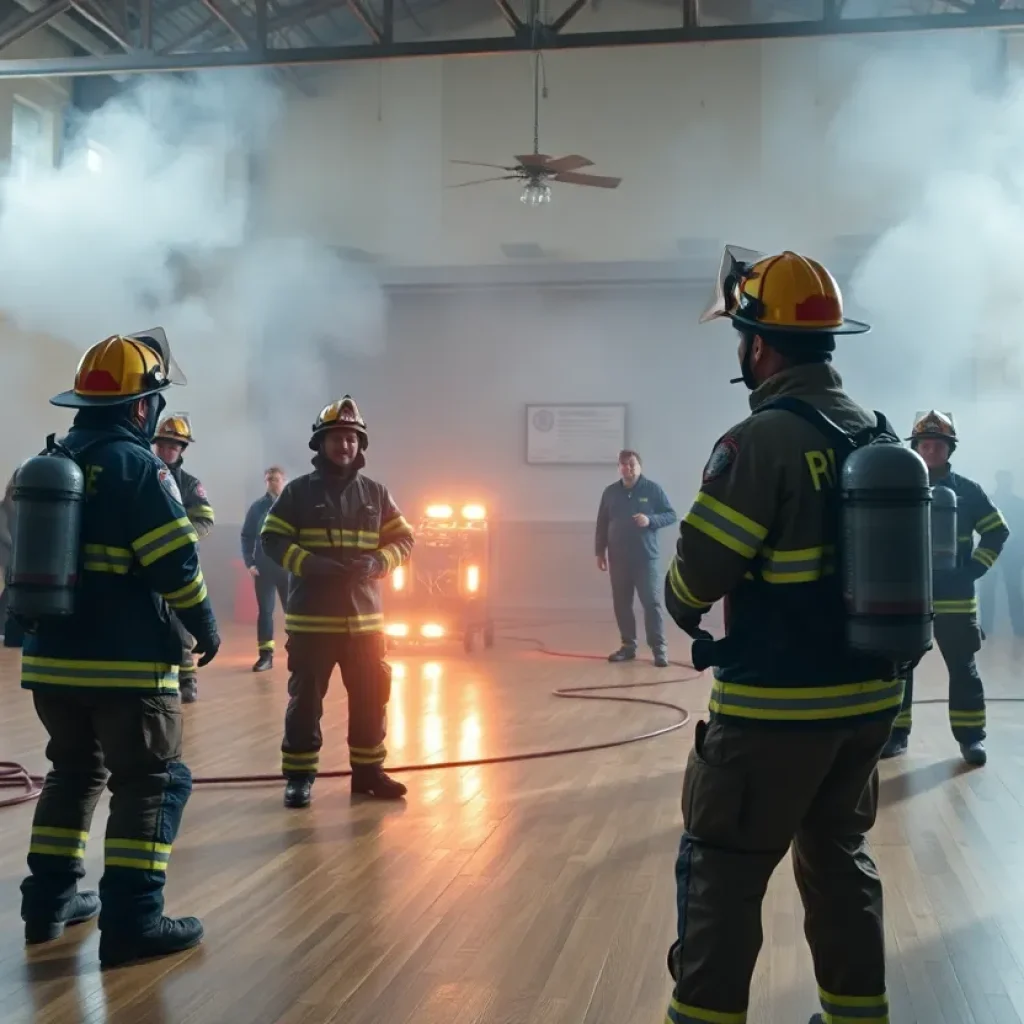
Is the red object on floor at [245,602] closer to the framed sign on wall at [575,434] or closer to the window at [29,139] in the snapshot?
the framed sign on wall at [575,434]

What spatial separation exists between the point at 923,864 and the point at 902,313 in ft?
32.2

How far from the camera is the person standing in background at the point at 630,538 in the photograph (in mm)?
9461

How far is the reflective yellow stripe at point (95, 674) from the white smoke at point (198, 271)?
988cm

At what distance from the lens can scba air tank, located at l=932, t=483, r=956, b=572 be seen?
15.6 ft

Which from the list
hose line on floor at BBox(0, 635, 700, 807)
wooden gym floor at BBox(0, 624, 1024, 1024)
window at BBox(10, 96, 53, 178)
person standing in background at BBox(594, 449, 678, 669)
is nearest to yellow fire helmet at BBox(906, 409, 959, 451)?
A: wooden gym floor at BBox(0, 624, 1024, 1024)

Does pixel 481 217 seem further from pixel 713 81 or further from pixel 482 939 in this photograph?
pixel 482 939

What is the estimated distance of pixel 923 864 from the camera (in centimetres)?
381

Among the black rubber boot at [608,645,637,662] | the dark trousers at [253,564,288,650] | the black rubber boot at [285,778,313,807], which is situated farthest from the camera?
the black rubber boot at [608,645,637,662]

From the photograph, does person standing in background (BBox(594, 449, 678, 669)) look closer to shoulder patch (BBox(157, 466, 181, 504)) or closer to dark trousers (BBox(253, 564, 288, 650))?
dark trousers (BBox(253, 564, 288, 650))

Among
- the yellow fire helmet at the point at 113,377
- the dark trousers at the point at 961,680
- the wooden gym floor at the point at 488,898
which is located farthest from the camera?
the dark trousers at the point at 961,680

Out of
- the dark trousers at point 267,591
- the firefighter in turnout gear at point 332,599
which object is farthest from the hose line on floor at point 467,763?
the dark trousers at point 267,591

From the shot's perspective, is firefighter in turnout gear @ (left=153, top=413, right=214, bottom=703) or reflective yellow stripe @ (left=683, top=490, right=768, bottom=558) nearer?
reflective yellow stripe @ (left=683, top=490, right=768, bottom=558)

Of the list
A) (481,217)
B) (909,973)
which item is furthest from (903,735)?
(481,217)

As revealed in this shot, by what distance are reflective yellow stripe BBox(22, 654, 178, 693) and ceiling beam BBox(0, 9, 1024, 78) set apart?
559 cm
